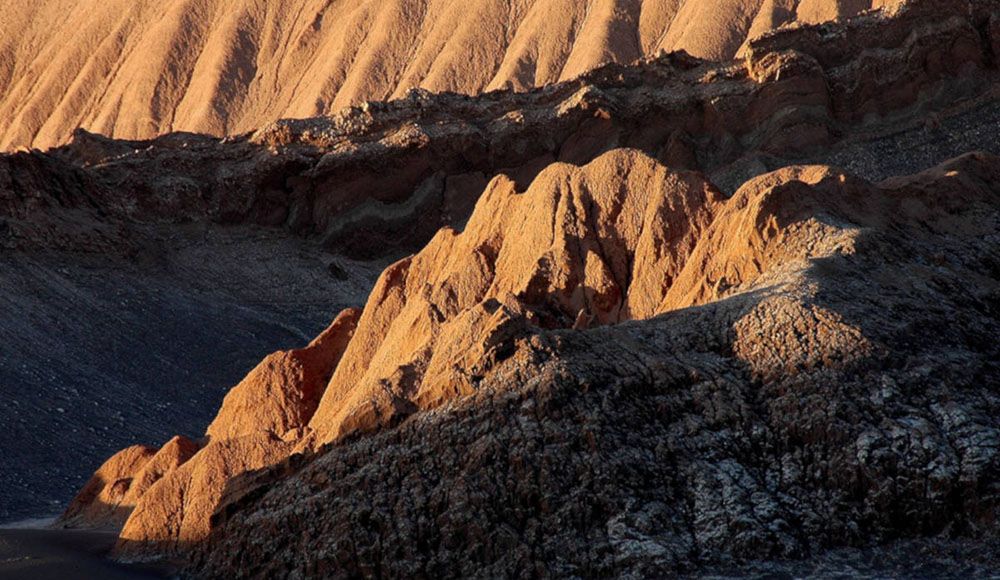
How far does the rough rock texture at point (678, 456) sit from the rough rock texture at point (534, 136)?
42.4 meters

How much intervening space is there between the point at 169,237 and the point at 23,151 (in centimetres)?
598

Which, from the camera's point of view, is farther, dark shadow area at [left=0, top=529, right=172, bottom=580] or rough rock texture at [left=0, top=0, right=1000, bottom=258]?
rough rock texture at [left=0, top=0, right=1000, bottom=258]

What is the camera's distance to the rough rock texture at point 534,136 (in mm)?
61531

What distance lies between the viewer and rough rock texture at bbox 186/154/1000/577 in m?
16.6

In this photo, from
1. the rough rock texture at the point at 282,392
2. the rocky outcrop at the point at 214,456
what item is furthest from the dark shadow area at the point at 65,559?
the rough rock texture at the point at 282,392

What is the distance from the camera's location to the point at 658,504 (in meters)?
16.9

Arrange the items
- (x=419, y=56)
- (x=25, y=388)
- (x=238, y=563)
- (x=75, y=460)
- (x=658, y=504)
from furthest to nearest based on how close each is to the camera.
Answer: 1. (x=419, y=56)
2. (x=25, y=388)
3. (x=75, y=460)
4. (x=238, y=563)
5. (x=658, y=504)

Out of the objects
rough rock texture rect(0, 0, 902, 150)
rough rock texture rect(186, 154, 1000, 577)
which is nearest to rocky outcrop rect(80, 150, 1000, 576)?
rough rock texture rect(186, 154, 1000, 577)

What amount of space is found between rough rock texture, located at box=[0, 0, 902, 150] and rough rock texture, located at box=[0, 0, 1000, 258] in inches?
801

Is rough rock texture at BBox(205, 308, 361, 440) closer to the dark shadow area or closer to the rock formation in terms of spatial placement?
the rock formation

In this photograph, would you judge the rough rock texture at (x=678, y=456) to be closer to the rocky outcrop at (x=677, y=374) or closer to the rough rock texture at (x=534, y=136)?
the rocky outcrop at (x=677, y=374)

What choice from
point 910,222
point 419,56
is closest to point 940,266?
point 910,222

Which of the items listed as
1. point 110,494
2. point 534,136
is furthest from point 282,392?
point 534,136

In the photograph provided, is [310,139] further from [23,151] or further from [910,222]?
[910,222]
